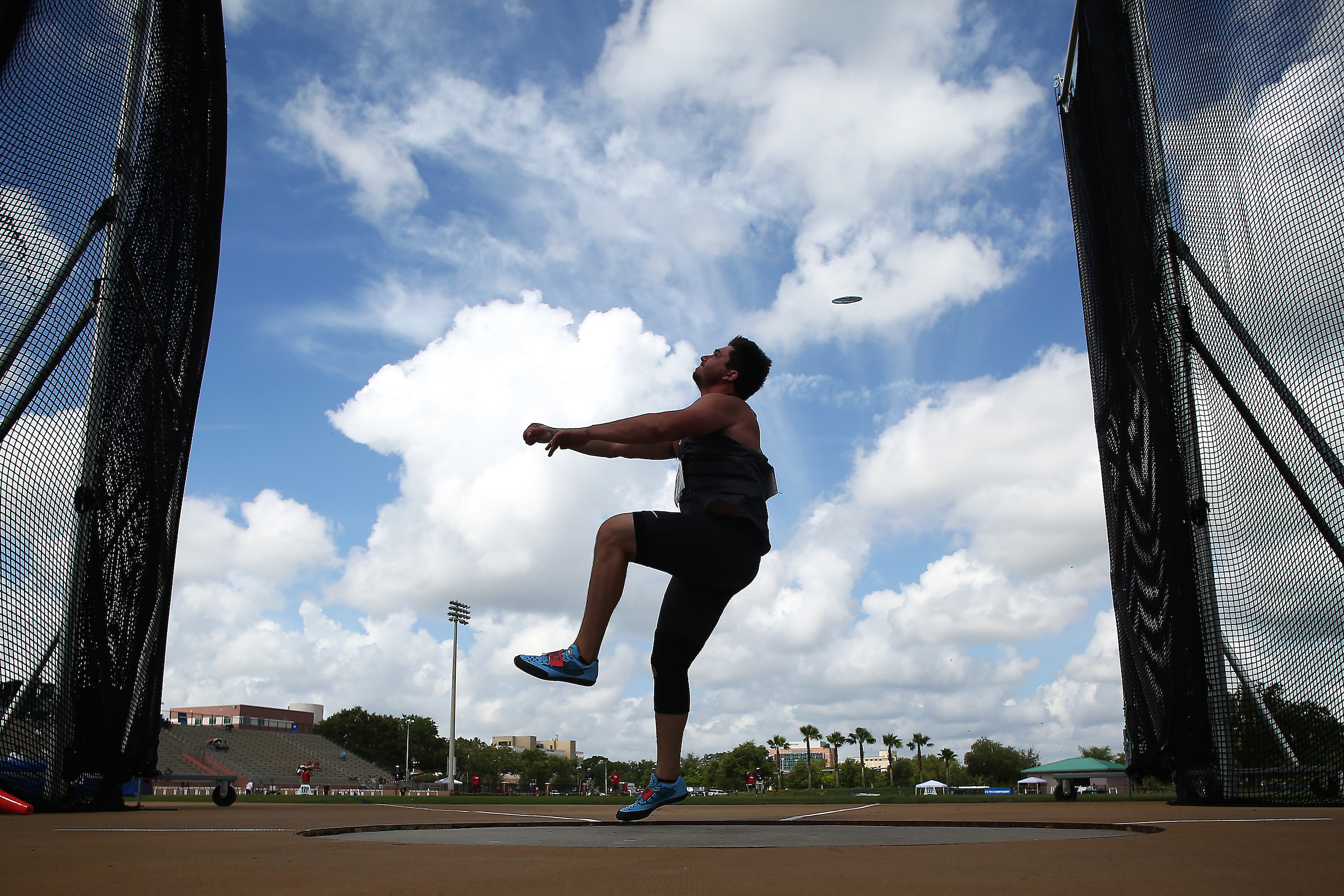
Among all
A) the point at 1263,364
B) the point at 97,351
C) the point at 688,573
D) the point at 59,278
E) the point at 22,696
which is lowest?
the point at 22,696

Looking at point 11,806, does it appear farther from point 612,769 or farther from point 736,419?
point 612,769

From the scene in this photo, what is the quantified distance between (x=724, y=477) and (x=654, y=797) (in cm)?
112

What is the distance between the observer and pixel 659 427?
2.95 m

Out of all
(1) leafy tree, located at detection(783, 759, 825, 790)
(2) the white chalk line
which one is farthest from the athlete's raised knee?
(1) leafy tree, located at detection(783, 759, 825, 790)

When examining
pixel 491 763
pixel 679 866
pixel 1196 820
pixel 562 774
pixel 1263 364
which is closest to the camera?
pixel 679 866

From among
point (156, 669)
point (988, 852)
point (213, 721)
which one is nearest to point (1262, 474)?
point (988, 852)

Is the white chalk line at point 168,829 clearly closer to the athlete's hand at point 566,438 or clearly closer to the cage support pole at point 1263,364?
the athlete's hand at point 566,438

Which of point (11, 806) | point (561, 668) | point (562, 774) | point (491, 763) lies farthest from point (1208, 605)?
point (562, 774)

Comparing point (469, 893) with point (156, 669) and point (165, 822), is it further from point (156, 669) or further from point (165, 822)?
point (156, 669)

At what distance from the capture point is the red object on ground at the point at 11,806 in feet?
13.9

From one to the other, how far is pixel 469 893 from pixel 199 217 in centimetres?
603

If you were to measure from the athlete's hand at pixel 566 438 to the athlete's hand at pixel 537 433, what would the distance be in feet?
0.11

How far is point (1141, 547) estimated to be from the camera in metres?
6.29

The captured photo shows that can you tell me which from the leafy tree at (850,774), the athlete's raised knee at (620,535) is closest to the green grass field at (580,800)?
the athlete's raised knee at (620,535)
